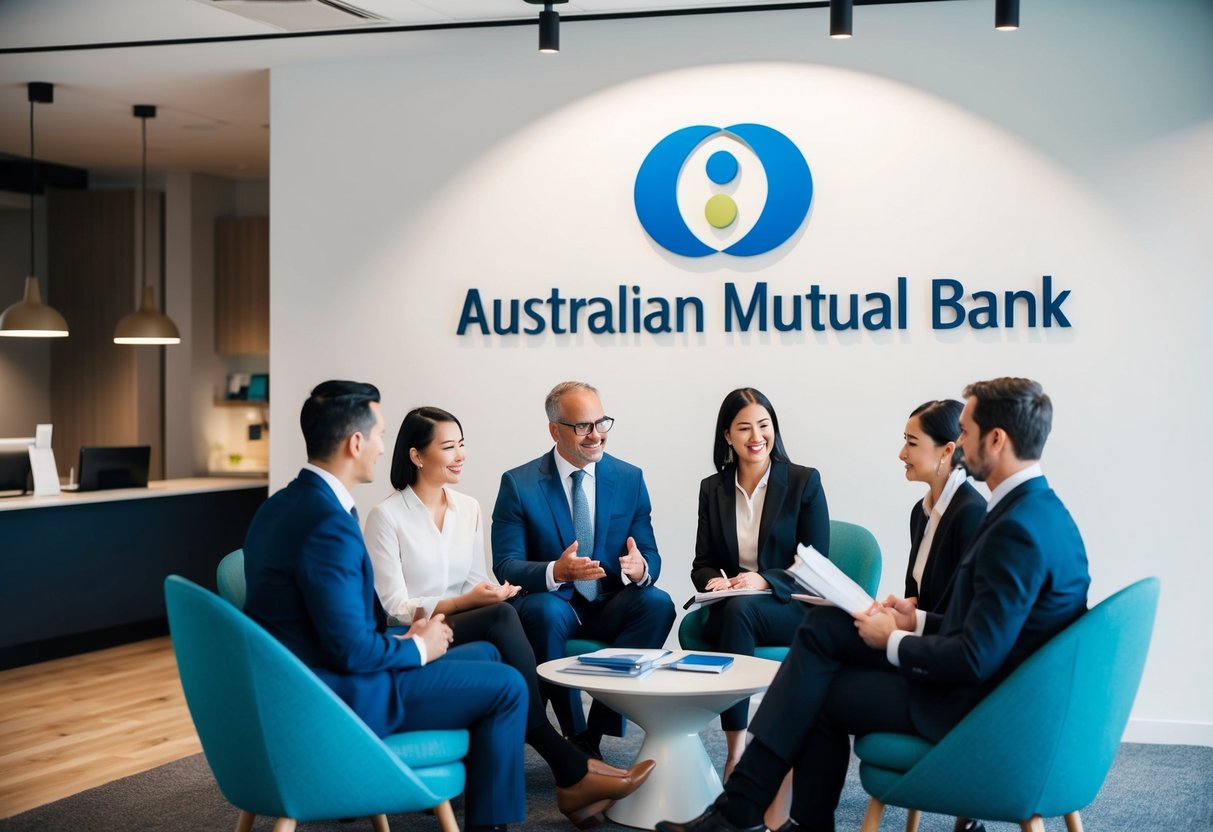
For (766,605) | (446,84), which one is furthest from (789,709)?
(446,84)

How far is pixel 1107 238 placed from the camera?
541 centimetres

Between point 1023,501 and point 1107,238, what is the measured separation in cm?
271

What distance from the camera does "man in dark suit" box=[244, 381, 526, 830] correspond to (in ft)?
10.5

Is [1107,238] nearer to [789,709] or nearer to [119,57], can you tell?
[789,709]

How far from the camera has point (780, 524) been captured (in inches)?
190

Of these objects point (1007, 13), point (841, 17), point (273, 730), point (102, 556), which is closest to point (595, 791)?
point (273, 730)

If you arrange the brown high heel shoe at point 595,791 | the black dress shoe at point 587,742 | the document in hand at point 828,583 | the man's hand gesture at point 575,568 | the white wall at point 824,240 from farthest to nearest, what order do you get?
1. the white wall at point 824,240
2. the black dress shoe at point 587,742
3. the man's hand gesture at point 575,568
4. the brown high heel shoe at point 595,791
5. the document in hand at point 828,583

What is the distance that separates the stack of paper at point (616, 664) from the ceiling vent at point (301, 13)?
10.5 feet

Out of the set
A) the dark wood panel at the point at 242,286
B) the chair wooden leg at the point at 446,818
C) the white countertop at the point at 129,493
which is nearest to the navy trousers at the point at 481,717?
the chair wooden leg at the point at 446,818

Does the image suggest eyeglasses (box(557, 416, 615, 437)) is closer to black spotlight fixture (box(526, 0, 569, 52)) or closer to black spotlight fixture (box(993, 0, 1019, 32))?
black spotlight fixture (box(526, 0, 569, 52))

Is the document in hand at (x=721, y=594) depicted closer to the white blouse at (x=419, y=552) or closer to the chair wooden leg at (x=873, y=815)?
the white blouse at (x=419, y=552)

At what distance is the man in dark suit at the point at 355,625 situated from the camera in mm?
3209

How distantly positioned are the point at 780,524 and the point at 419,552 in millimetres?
1414

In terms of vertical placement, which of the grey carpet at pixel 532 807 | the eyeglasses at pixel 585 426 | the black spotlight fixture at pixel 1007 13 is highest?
the black spotlight fixture at pixel 1007 13
